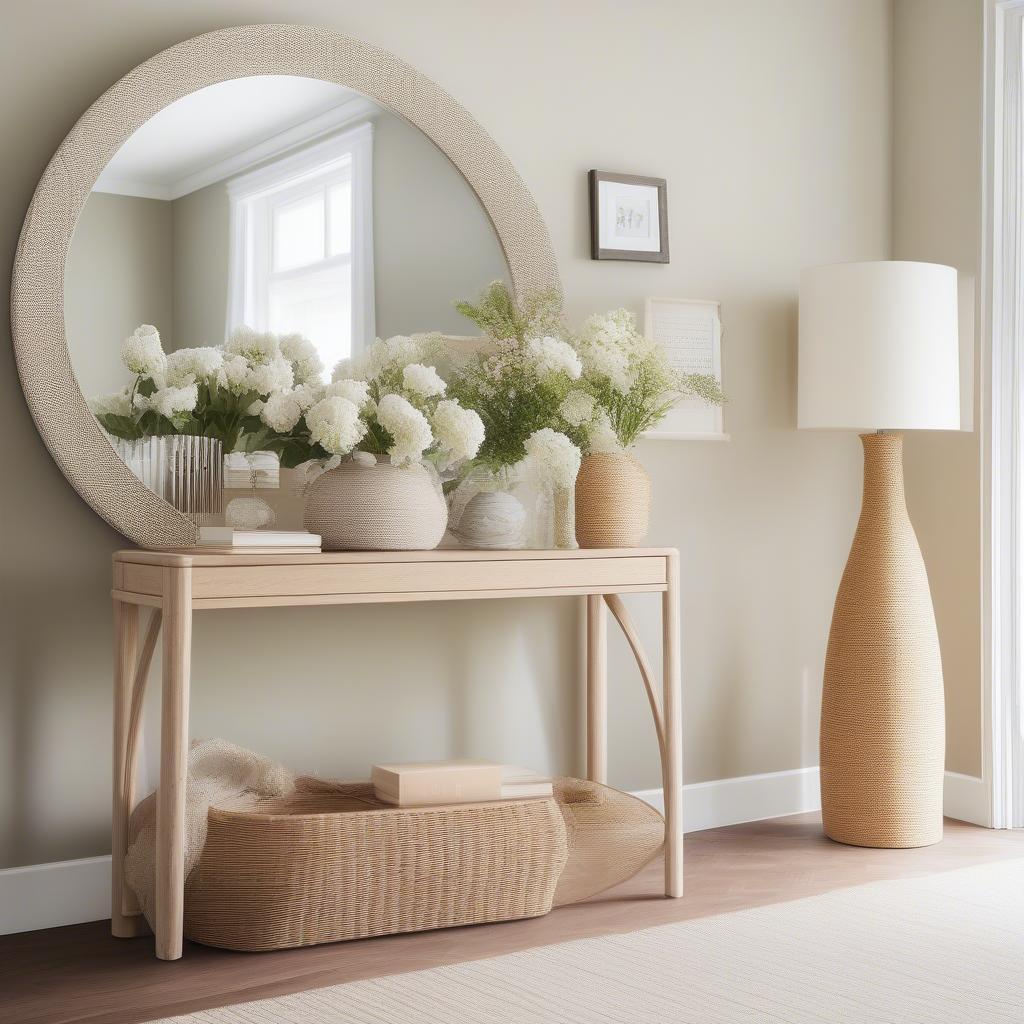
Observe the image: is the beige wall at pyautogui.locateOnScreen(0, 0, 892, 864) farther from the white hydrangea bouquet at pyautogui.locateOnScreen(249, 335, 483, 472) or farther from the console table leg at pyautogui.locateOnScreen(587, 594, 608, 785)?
the white hydrangea bouquet at pyautogui.locateOnScreen(249, 335, 483, 472)

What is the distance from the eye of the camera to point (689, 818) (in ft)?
11.4

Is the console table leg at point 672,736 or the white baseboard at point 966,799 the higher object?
the console table leg at point 672,736

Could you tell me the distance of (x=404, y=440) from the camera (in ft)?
8.45

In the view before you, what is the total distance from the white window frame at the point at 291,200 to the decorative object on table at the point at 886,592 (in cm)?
123

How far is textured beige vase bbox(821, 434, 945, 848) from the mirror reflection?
3.96 ft

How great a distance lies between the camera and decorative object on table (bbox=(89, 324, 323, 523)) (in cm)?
265

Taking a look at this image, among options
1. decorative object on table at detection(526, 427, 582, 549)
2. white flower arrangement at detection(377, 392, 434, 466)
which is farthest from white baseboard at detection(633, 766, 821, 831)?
white flower arrangement at detection(377, 392, 434, 466)

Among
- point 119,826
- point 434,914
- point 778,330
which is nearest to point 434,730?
point 434,914

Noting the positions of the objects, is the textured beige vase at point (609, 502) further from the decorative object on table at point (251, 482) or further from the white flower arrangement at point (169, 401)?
the white flower arrangement at point (169, 401)

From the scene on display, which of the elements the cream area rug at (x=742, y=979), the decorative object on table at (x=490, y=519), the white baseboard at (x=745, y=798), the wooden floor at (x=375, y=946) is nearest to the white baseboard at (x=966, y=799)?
the wooden floor at (x=375, y=946)

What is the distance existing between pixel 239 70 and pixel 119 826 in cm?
162

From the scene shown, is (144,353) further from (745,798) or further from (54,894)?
(745,798)

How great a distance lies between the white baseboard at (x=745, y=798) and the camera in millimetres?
3480

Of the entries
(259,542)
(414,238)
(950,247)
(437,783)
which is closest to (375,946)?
(437,783)
